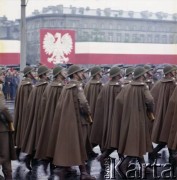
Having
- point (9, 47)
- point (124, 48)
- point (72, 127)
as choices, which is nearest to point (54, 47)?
point (9, 47)

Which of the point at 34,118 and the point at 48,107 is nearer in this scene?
the point at 48,107

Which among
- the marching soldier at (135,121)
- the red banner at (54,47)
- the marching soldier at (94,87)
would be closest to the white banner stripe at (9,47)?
the red banner at (54,47)

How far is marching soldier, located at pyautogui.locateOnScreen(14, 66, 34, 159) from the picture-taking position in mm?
9727

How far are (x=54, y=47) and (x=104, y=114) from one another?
29.3 ft

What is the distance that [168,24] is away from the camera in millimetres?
31922

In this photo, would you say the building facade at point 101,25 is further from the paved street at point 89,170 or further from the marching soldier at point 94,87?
the paved street at point 89,170

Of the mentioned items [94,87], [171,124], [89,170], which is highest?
[94,87]

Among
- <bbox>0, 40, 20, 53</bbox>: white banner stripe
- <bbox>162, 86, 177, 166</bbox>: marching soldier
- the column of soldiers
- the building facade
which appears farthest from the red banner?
<bbox>162, 86, 177, 166</bbox>: marching soldier

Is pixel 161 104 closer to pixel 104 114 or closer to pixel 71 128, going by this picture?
pixel 104 114

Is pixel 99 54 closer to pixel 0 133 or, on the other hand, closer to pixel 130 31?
pixel 130 31

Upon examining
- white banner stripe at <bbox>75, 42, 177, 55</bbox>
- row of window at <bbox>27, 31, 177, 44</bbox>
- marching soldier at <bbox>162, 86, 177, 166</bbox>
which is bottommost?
marching soldier at <bbox>162, 86, 177, 166</bbox>

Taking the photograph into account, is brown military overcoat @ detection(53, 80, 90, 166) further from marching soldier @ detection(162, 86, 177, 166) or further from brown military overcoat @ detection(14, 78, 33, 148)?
brown military overcoat @ detection(14, 78, 33, 148)

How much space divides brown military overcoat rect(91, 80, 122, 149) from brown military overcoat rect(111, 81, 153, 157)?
0.72 m

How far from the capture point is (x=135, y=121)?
27.4 feet
